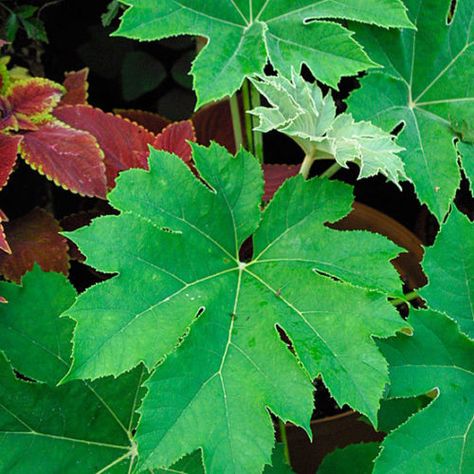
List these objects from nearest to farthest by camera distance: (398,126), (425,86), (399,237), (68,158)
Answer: (68,158) → (425,86) → (398,126) → (399,237)

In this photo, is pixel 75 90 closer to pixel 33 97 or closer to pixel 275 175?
pixel 33 97

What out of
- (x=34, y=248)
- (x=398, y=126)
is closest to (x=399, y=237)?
(x=398, y=126)

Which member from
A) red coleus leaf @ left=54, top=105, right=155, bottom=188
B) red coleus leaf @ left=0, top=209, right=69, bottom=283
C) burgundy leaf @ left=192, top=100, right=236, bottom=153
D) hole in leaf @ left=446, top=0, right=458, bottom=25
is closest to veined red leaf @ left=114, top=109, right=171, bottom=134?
burgundy leaf @ left=192, top=100, right=236, bottom=153

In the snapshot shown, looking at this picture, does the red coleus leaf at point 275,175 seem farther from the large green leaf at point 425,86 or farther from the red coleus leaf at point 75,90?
the red coleus leaf at point 75,90

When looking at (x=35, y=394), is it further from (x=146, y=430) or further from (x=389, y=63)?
(x=389, y=63)

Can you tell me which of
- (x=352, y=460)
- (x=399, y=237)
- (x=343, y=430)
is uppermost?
(x=399, y=237)

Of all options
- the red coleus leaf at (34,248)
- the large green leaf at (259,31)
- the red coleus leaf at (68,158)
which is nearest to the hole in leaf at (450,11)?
the large green leaf at (259,31)
